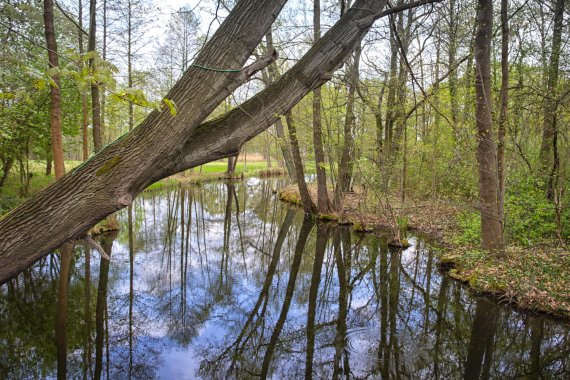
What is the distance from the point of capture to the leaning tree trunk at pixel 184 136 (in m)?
1.90

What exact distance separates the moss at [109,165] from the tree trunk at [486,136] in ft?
21.0

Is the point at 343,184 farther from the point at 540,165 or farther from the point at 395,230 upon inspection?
the point at 540,165

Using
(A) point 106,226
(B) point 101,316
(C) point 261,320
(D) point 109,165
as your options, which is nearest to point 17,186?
(A) point 106,226

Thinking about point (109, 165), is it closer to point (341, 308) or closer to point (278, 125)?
point (341, 308)

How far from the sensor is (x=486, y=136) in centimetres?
664

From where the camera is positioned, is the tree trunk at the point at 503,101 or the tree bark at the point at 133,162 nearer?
the tree bark at the point at 133,162

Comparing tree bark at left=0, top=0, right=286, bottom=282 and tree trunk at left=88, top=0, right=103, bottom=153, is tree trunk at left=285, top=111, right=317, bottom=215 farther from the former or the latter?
tree bark at left=0, top=0, right=286, bottom=282

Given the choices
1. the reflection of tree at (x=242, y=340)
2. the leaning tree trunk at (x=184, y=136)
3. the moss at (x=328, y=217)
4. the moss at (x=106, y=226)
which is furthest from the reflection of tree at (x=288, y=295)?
the moss at (x=106, y=226)

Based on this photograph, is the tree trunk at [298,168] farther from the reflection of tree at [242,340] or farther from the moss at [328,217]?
the reflection of tree at [242,340]

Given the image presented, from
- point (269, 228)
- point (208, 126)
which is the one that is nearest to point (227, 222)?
point (269, 228)

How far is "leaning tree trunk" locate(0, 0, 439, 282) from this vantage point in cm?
190

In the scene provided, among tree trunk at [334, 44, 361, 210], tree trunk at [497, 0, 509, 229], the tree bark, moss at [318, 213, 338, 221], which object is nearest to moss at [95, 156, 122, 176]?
the tree bark

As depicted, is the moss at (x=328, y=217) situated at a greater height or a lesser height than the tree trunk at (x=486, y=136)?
lesser

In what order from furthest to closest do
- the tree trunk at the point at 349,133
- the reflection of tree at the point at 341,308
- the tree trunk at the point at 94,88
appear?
the tree trunk at the point at 349,133 < the tree trunk at the point at 94,88 < the reflection of tree at the point at 341,308
